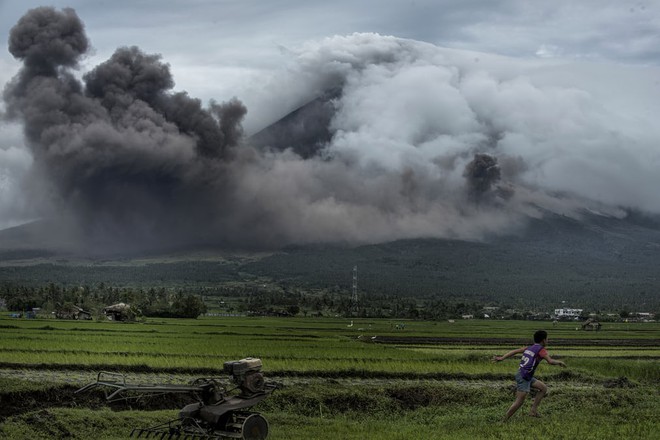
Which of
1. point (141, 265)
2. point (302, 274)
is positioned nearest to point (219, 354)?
point (302, 274)

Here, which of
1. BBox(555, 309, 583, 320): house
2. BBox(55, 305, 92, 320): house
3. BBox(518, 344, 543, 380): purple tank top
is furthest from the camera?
BBox(555, 309, 583, 320): house

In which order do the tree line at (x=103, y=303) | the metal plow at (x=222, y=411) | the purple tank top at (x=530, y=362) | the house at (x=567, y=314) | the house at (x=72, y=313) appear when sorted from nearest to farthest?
the metal plow at (x=222, y=411) → the purple tank top at (x=530, y=362) → the house at (x=72, y=313) → the tree line at (x=103, y=303) → the house at (x=567, y=314)

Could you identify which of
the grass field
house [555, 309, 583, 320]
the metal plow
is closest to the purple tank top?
the grass field

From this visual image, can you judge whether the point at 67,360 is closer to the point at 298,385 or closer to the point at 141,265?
the point at 298,385

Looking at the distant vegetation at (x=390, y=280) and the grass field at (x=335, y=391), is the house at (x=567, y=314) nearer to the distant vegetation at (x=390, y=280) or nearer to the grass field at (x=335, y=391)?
the distant vegetation at (x=390, y=280)

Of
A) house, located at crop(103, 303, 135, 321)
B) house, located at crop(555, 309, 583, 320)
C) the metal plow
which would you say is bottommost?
house, located at crop(555, 309, 583, 320)

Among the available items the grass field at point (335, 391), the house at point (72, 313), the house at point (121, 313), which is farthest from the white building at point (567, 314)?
the grass field at point (335, 391)

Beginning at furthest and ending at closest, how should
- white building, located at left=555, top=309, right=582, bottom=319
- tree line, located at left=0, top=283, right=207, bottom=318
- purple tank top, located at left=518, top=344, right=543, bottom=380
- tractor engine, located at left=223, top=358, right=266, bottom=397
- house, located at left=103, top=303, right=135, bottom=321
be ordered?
1. white building, located at left=555, top=309, right=582, bottom=319
2. tree line, located at left=0, top=283, right=207, bottom=318
3. house, located at left=103, top=303, right=135, bottom=321
4. purple tank top, located at left=518, top=344, right=543, bottom=380
5. tractor engine, located at left=223, top=358, right=266, bottom=397

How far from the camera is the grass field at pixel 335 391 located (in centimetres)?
1395

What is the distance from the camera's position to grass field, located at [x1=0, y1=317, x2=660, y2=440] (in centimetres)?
1395

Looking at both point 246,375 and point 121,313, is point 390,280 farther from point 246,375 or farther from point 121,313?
point 246,375

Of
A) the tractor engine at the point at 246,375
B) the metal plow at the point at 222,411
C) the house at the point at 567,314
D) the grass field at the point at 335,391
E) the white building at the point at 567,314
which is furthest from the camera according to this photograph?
the white building at the point at 567,314

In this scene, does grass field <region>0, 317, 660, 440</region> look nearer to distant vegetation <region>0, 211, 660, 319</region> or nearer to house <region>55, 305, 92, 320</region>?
house <region>55, 305, 92, 320</region>

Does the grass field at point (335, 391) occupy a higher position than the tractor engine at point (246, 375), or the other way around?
the tractor engine at point (246, 375)
